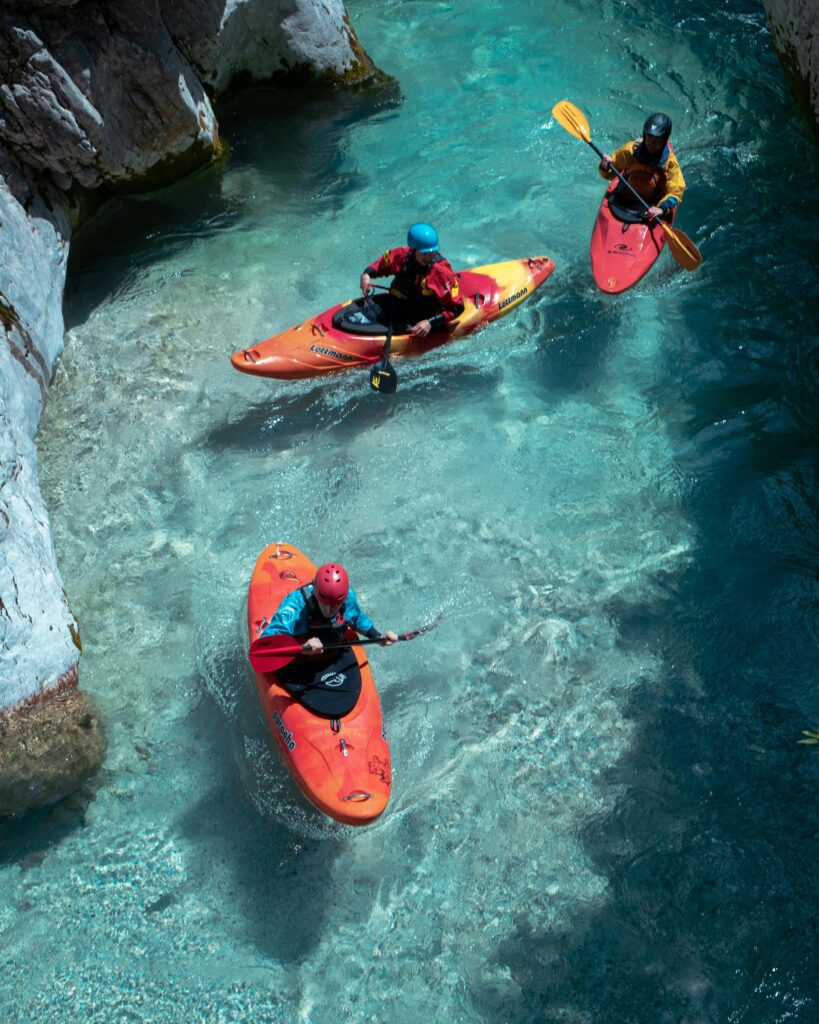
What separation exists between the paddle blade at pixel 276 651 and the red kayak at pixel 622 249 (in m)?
4.62

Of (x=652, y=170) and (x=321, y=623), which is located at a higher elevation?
(x=652, y=170)

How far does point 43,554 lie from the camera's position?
6.25m

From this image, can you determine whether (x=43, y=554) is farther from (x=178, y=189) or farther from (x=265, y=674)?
(x=178, y=189)

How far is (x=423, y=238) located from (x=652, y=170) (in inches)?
105

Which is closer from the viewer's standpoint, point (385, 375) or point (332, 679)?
point (332, 679)

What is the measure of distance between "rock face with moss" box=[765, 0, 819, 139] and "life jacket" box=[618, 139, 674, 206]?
2.72m

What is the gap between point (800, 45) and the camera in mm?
10273

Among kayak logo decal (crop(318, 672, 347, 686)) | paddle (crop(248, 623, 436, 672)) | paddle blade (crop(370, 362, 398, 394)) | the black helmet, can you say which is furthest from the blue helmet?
kayak logo decal (crop(318, 672, 347, 686))

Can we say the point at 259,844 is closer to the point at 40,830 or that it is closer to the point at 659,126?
the point at 40,830

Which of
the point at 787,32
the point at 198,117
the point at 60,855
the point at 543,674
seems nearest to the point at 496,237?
the point at 198,117

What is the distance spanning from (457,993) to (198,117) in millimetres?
8041

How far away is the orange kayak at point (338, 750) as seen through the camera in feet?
17.1

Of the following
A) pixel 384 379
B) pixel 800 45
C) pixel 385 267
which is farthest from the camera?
pixel 800 45

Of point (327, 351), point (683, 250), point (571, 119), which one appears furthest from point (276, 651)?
point (571, 119)
